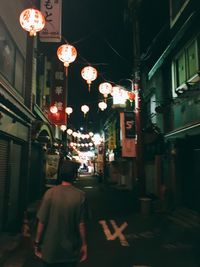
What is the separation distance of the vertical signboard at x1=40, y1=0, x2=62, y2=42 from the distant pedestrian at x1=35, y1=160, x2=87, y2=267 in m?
13.2

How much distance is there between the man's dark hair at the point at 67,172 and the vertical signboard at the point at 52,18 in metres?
12.8

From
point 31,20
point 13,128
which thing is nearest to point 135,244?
point 13,128

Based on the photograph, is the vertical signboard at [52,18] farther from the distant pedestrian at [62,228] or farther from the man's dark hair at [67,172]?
the distant pedestrian at [62,228]

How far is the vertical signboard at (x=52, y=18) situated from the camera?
16344 mm

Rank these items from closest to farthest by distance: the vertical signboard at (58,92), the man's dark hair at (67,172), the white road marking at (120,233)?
the man's dark hair at (67,172)
the white road marking at (120,233)
the vertical signboard at (58,92)

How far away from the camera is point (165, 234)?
41.4 feet

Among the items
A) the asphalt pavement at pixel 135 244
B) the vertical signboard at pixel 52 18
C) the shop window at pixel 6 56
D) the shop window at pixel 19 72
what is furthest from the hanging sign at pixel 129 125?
the shop window at pixel 6 56

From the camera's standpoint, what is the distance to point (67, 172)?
5176 mm

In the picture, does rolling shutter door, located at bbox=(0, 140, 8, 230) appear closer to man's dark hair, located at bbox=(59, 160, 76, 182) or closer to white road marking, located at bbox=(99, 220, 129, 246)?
white road marking, located at bbox=(99, 220, 129, 246)

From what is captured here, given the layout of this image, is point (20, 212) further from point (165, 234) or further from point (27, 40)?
point (27, 40)

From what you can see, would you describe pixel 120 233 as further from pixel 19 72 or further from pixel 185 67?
pixel 185 67

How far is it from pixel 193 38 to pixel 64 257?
1363 cm

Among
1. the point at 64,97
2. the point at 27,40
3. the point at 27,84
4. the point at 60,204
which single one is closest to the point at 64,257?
the point at 60,204

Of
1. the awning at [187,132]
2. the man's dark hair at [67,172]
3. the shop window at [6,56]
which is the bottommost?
the man's dark hair at [67,172]
